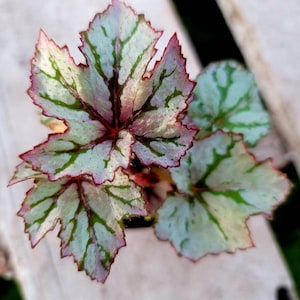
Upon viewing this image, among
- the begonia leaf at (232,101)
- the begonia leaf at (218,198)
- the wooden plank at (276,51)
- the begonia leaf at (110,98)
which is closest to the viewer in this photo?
the begonia leaf at (110,98)

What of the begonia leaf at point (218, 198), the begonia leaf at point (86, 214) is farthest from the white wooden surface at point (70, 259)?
the begonia leaf at point (86, 214)

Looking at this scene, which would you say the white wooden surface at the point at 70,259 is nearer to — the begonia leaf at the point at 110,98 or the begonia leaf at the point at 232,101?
the begonia leaf at the point at 232,101

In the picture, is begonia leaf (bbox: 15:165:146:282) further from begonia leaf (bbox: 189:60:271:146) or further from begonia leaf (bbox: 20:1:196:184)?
begonia leaf (bbox: 189:60:271:146)

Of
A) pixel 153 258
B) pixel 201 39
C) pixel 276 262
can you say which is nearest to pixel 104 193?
pixel 153 258

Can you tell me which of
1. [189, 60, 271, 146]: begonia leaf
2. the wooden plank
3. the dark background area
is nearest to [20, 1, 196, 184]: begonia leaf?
[189, 60, 271, 146]: begonia leaf

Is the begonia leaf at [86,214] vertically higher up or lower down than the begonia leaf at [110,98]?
lower down

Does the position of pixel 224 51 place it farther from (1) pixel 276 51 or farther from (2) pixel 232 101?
(2) pixel 232 101

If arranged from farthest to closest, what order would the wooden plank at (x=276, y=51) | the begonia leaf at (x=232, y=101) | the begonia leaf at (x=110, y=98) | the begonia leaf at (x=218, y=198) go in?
the wooden plank at (x=276, y=51), the begonia leaf at (x=232, y=101), the begonia leaf at (x=218, y=198), the begonia leaf at (x=110, y=98)

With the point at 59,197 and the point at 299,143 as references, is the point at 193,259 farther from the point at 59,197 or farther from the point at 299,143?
the point at 299,143
